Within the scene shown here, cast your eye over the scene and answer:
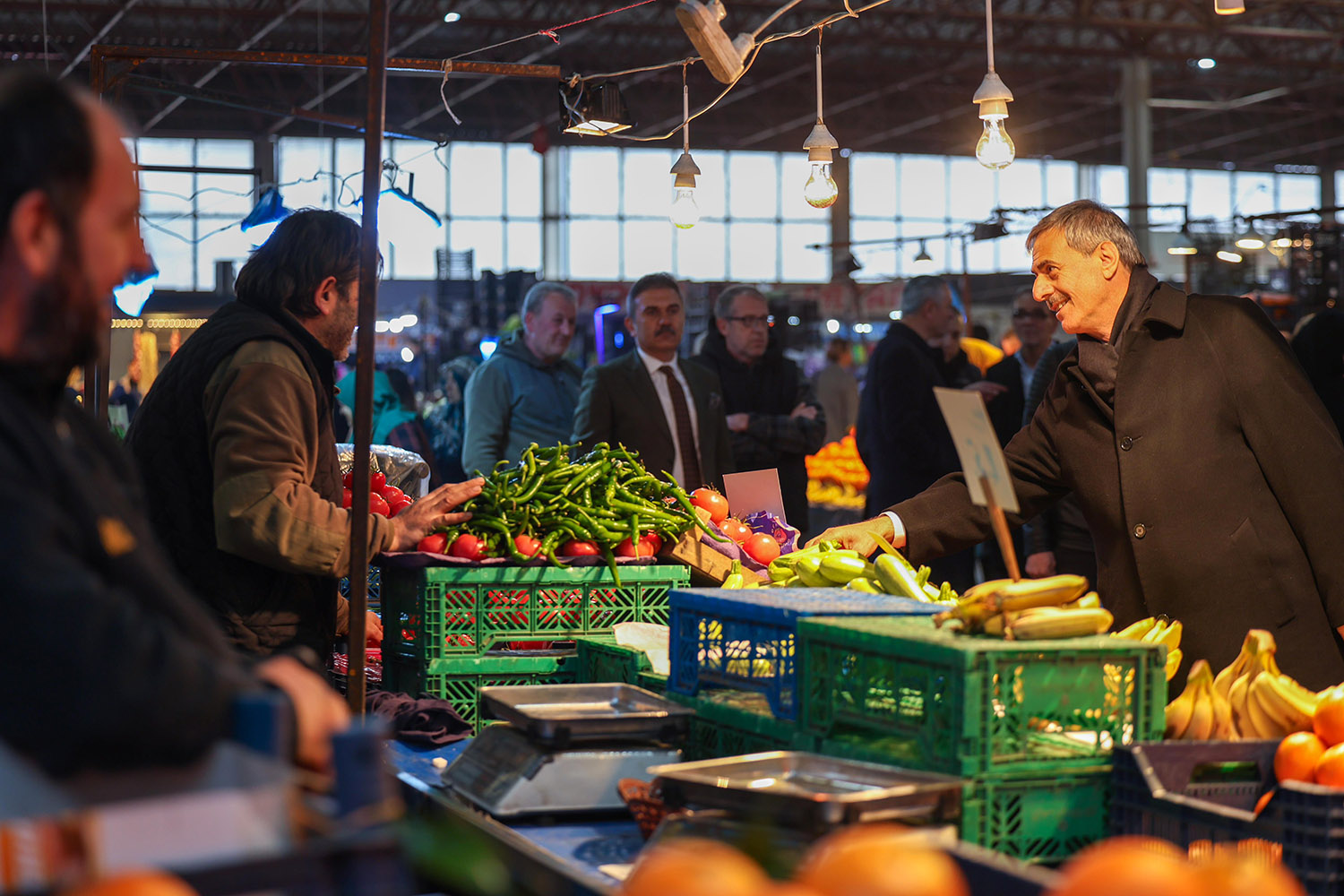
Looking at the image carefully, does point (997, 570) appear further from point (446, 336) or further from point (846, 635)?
point (446, 336)

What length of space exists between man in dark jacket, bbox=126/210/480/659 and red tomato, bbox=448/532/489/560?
7 cm

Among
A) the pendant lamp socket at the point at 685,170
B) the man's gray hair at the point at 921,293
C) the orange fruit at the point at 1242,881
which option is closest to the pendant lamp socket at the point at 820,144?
the pendant lamp socket at the point at 685,170

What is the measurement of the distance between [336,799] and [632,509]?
6.68ft

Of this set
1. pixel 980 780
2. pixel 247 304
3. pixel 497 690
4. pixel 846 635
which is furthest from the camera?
pixel 247 304

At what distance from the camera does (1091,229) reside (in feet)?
10.2

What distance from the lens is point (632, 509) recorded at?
9.90ft

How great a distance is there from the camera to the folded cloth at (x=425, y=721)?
259 cm

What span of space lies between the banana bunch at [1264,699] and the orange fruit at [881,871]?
42.6 inches

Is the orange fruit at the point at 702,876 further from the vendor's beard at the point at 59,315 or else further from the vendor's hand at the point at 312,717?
the vendor's beard at the point at 59,315

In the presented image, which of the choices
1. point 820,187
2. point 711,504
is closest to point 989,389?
point 820,187

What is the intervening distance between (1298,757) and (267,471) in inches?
71.6

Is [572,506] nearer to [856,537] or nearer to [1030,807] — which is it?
[856,537]

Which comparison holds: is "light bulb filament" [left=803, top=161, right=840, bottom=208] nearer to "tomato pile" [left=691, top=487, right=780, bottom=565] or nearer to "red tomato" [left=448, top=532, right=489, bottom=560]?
"tomato pile" [left=691, top=487, right=780, bottom=565]

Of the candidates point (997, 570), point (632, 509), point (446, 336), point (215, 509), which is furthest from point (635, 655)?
point (446, 336)
